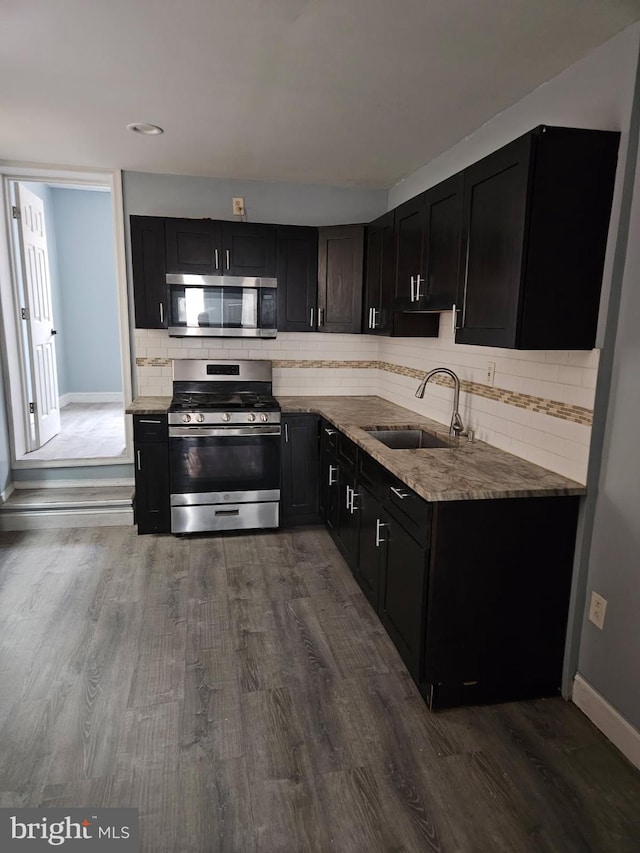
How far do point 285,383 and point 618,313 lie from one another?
2.71 m

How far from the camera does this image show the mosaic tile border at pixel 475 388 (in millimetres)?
2076

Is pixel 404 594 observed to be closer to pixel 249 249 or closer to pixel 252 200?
pixel 249 249

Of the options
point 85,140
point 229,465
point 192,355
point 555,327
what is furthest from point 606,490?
point 85,140

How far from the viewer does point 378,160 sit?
3.40 meters

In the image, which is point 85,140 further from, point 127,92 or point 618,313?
point 618,313

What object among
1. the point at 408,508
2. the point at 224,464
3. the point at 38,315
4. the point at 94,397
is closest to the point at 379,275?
the point at 224,464

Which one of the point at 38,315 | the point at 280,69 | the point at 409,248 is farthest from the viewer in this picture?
the point at 38,315

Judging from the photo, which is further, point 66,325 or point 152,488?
point 66,325

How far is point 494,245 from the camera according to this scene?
2.07 meters

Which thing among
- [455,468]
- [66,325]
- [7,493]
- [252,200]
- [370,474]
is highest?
[252,200]

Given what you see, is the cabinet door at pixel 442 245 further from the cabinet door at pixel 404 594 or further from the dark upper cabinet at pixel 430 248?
the cabinet door at pixel 404 594

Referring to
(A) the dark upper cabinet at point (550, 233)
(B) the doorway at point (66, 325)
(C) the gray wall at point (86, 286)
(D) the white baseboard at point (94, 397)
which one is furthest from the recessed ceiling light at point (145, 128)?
(D) the white baseboard at point (94, 397)

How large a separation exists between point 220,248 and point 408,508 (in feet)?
8.06

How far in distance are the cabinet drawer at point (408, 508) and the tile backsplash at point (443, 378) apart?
1.98ft
